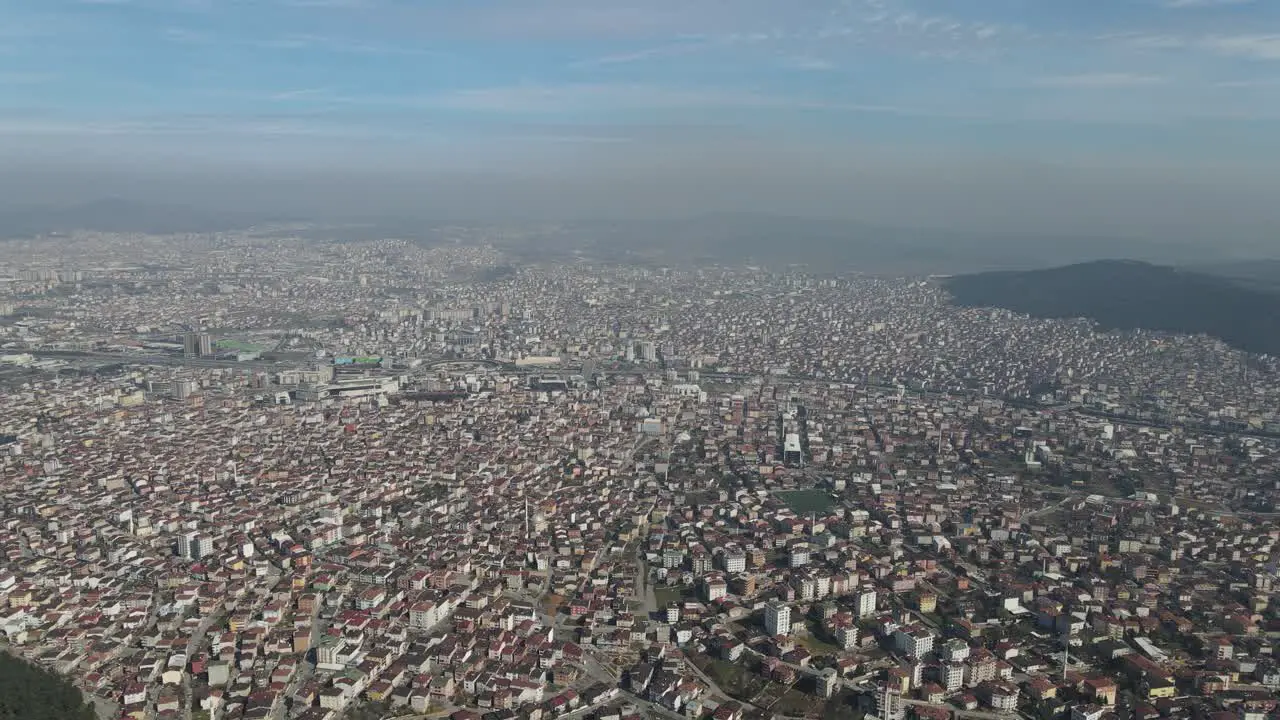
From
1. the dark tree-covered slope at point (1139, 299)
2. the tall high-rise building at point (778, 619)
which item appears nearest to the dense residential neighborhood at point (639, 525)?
the tall high-rise building at point (778, 619)

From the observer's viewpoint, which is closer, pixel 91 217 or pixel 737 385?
pixel 737 385

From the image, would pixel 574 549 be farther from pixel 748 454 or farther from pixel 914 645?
pixel 748 454

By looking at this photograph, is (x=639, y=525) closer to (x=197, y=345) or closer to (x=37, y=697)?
(x=37, y=697)

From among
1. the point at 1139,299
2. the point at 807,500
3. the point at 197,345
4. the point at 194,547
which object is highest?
the point at 1139,299

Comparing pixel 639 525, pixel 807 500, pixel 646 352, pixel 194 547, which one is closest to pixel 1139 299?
pixel 646 352

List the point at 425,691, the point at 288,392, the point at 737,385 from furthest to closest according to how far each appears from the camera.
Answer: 1. the point at 737,385
2. the point at 288,392
3. the point at 425,691

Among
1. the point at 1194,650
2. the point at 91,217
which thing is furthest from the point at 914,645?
the point at 91,217

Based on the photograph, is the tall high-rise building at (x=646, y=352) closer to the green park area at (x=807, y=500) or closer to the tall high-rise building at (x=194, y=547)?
the green park area at (x=807, y=500)
